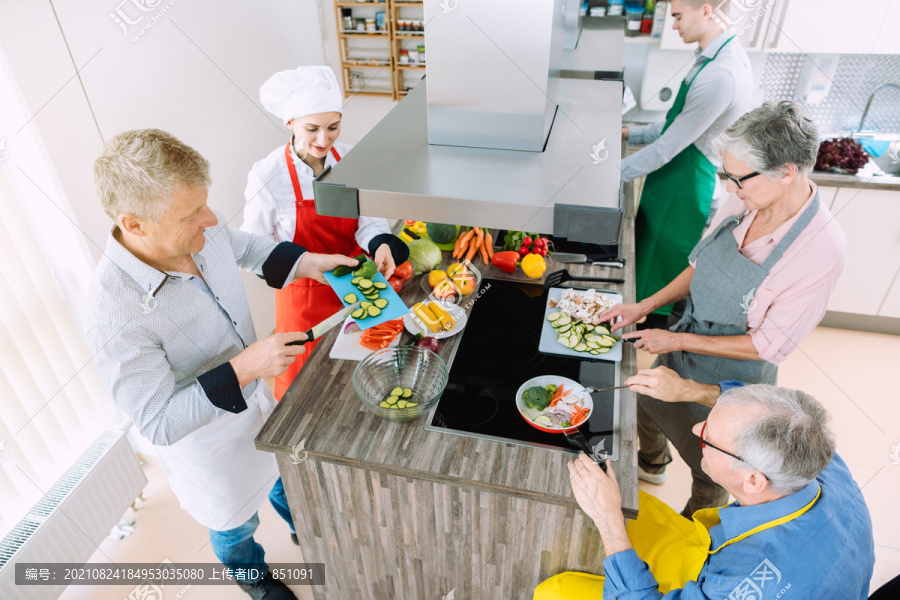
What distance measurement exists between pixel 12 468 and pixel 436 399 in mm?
1543

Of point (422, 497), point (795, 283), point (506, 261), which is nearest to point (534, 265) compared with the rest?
point (506, 261)

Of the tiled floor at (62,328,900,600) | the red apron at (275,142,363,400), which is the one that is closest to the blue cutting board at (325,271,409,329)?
the red apron at (275,142,363,400)

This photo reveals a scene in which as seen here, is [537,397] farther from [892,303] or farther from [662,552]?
[892,303]

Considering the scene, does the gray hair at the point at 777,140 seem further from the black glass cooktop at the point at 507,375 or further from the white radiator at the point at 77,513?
the white radiator at the point at 77,513

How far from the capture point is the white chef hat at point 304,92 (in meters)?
1.97

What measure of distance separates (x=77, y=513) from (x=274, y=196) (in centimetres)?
139

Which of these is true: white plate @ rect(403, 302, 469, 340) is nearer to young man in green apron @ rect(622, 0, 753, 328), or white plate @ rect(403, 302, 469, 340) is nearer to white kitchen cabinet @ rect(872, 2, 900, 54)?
young man in green apron @ rect(622, 0, 753, 328)

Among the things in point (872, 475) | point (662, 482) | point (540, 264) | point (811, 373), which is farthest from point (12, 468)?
point (811, 373)

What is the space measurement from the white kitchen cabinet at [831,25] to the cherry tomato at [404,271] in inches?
90.4

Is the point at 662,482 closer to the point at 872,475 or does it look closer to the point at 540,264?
the point at 872,475

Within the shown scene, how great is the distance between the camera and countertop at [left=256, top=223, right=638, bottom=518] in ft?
4.70

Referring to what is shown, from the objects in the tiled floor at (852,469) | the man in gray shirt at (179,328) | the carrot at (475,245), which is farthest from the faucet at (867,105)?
the man in gray shirt at (179,328)

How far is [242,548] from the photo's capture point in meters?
2.00

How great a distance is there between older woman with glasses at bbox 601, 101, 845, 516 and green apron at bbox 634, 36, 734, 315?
32.8 inches
